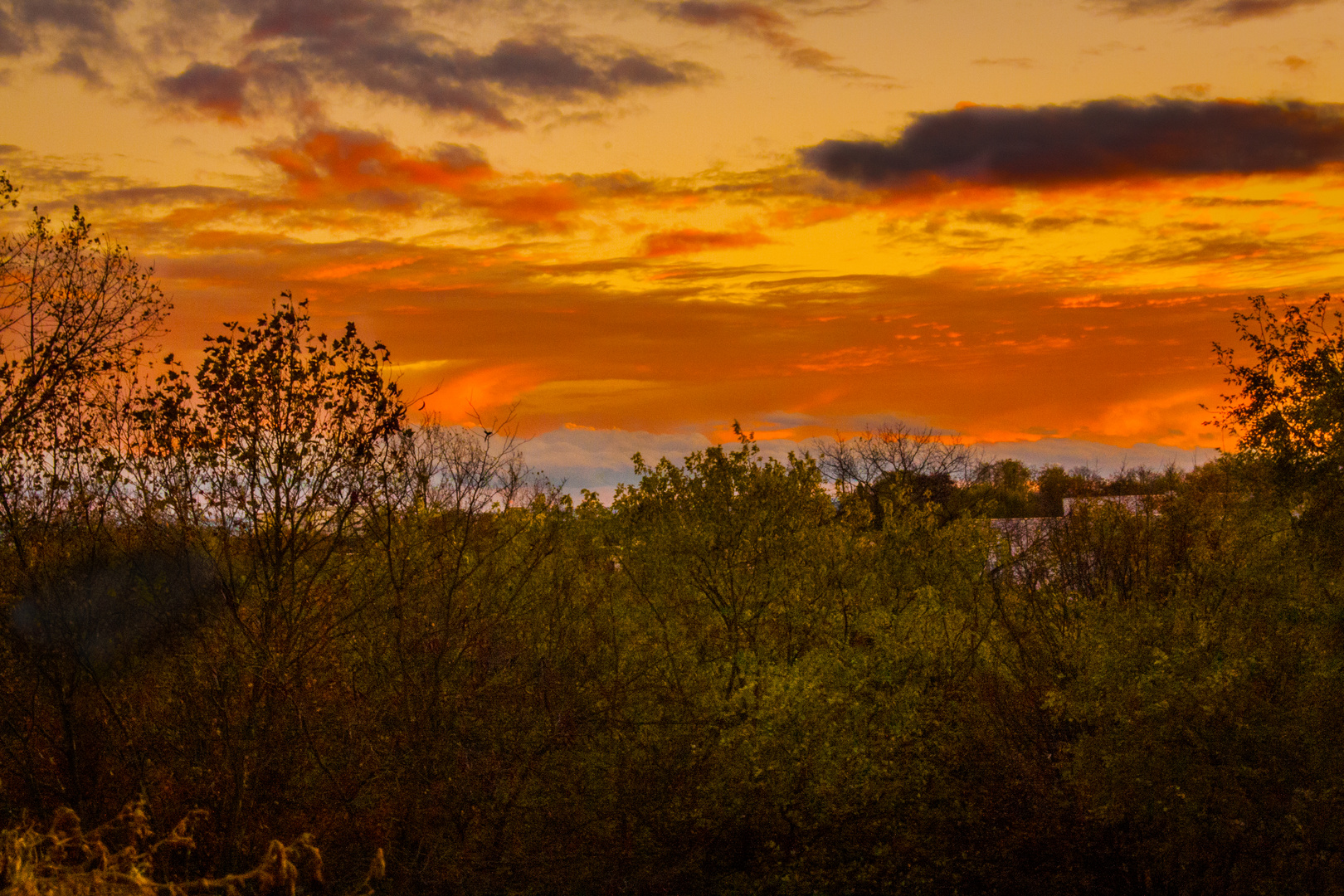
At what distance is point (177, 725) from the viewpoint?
24094mm

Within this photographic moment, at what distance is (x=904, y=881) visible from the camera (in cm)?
2983

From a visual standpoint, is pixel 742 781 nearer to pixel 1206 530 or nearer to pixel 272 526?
pixel 272 526

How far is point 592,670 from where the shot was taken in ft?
109

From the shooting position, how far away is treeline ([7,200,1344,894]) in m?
23.2

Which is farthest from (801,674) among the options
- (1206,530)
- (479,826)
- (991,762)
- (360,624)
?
(1206,530)

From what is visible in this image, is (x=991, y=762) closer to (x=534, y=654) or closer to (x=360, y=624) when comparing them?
(x=534, y=654)

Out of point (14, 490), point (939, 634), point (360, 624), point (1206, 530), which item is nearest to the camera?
point (14, 490)

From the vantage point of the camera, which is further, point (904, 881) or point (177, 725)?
point (904, 881)

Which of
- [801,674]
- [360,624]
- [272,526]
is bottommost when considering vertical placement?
[801,674]

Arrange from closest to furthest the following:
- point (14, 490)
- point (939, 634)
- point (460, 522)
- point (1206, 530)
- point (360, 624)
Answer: point (14, 490)
point (360, 624)
point (460, 522)
point (939, 634)
point (1206, 530)

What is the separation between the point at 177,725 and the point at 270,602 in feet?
13.0

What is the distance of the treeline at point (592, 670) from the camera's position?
76.2 ft

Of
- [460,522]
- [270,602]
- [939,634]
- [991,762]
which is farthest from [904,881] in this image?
[270,602]

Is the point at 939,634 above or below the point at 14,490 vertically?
below
